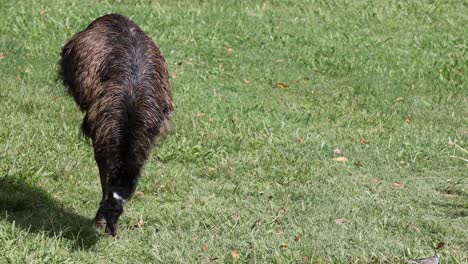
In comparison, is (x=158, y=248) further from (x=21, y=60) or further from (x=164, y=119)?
(x=21, y=60)

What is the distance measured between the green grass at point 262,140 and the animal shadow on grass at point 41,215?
0.06ft

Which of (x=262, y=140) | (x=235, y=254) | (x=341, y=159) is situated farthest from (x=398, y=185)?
(x=235, y=254)

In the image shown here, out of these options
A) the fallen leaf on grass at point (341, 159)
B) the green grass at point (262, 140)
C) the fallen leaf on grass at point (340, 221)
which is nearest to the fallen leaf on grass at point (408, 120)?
the green grass at point (262, 140)

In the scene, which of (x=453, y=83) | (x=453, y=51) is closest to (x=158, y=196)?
(x=453, y=83)

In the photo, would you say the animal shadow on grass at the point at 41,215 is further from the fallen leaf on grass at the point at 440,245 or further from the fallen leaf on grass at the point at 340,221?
the fallen leaf on grass at the point at 440,245

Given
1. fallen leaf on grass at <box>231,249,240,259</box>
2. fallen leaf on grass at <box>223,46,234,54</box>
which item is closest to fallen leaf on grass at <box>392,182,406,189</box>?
fallen leaf on grass at <box>231,249,240,259</box>

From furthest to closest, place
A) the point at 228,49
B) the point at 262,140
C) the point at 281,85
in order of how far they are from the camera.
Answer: the point at 228,49 → the point at 281,85 → the point at 262,140

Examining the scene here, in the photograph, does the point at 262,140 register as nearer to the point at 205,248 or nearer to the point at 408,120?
the point at 408,120

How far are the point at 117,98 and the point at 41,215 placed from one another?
1.38m

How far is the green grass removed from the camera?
7219 mm

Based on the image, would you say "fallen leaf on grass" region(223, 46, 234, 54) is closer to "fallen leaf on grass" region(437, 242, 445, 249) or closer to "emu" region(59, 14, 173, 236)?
"emu" region(59, 14, 173, 236)

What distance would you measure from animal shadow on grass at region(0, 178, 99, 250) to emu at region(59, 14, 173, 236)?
0.65ft

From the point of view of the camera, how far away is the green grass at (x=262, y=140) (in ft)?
23.7

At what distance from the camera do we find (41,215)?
7.59 meters
